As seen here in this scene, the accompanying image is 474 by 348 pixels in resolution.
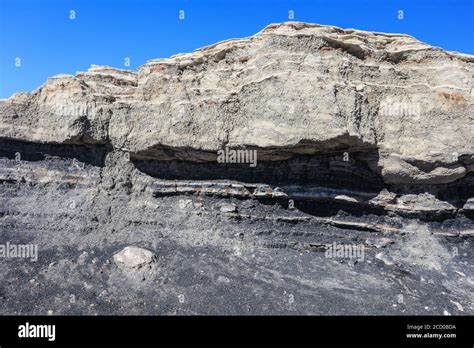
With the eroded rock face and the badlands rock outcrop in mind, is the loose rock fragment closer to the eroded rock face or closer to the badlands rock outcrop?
the badlands rock outcrop

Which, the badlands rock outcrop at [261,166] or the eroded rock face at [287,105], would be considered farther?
the eroded rock face at [287,105]

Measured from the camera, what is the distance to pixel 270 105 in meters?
8.12

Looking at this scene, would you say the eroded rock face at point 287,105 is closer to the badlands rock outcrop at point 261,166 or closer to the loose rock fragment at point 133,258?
the badlands rock outcrop at point 261,166

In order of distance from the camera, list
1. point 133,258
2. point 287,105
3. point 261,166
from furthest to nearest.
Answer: point 261,166, point 287,105, point 133,258

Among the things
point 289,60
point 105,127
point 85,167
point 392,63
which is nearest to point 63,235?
point 85,167

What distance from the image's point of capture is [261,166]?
858cm

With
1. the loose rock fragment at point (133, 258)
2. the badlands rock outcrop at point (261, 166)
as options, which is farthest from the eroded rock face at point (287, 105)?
the loose rock fragment at point (133, 258)

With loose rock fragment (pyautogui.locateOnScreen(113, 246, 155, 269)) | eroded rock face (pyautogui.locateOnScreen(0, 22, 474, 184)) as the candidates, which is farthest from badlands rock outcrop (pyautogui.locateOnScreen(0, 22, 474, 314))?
loose rock fragment (pyautogui.locateOnScreen(113, 246, 155, 269))

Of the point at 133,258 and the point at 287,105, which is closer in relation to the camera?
the point at 133,258

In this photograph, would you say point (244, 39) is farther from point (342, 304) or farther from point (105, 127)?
point (342, 304)

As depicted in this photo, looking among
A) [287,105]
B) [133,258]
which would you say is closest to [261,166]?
[287,105]

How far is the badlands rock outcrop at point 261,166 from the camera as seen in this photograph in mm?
7594

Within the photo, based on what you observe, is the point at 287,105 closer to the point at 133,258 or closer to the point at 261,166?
the point at 261,166

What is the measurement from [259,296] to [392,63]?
742 centimetres
